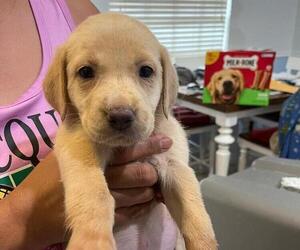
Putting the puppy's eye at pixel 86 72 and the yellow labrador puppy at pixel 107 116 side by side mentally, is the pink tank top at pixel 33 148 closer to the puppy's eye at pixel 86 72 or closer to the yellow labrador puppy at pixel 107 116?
the yellow labrador puppy at pixel 107 116

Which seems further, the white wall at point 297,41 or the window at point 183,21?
the white wall at point 297,41

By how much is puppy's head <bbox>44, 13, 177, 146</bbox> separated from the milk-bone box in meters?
1.22

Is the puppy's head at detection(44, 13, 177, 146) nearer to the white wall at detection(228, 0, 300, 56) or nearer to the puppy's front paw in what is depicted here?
the puppy's front paw

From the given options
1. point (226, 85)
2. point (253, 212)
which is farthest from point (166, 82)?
point (226, 85)

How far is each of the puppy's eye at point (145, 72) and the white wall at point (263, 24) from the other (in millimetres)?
2571

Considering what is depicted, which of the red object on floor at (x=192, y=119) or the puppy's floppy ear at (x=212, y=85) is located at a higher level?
the puppy's floppy ear at (x=212, y=85)

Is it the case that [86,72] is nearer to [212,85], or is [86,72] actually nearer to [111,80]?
[111,80]

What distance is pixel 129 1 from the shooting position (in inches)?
107

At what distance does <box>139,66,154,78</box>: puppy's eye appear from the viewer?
2.26 ft

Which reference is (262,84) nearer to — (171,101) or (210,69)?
(210,69)

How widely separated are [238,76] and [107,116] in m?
1.41

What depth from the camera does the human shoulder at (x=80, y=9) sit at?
1.01 m

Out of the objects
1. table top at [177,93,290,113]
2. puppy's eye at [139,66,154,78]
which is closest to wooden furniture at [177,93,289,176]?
table top at [177,93,290,113]

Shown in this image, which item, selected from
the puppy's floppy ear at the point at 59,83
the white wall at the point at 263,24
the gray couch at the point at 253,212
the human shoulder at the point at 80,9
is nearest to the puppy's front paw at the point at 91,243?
the puppy's floppy ear at the point at 59,83
